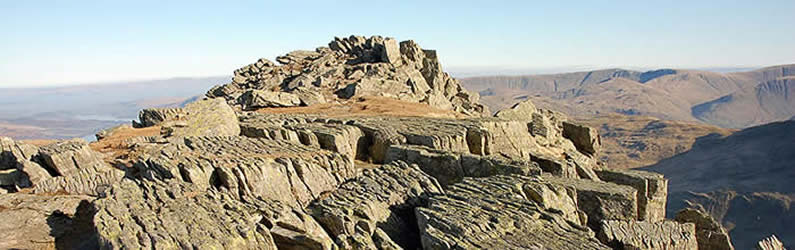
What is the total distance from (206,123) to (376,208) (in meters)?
19.7

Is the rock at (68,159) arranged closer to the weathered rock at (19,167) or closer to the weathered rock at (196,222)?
the weathered rock at (19,167)

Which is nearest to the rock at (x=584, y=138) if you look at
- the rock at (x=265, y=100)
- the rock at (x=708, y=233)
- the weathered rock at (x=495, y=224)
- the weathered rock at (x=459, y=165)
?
the rock at (x=708, y=233)

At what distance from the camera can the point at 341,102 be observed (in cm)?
5341

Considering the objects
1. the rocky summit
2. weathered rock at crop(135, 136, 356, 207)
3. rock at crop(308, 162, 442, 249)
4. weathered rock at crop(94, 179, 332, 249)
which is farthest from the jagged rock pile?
weathered rock at crop(94, 179, 332, 249)

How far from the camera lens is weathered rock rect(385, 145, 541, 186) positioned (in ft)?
70.2

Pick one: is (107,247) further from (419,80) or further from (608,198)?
(419,80)

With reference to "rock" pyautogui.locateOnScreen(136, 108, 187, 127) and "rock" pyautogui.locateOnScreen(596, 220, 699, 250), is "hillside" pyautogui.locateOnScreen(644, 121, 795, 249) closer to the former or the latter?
"rock" pyautogui.locateOnScreen(596, 220, 699, 250)

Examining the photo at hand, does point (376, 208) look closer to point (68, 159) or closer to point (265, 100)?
point (68, 159)

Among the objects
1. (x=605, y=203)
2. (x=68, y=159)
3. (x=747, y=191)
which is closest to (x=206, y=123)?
(x=68, y=159)

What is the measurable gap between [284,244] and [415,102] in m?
43.4

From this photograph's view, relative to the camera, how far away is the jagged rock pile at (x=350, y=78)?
2162 inches

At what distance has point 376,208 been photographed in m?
16.4

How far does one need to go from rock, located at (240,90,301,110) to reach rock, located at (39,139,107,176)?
2721 cm

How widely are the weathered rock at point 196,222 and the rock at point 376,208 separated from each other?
2.63 feet
